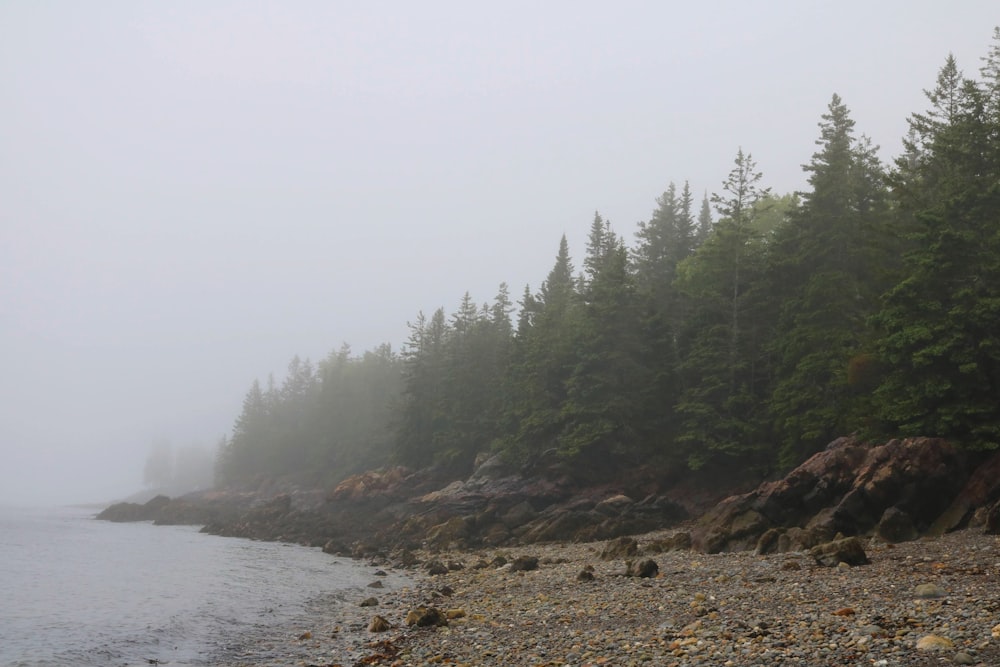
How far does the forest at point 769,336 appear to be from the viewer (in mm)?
24172

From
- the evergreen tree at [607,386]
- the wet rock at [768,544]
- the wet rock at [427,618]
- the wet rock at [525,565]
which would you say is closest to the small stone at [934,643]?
the wet rock at [427,618]

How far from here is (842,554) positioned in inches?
656

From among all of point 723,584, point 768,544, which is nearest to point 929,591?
point 723,584

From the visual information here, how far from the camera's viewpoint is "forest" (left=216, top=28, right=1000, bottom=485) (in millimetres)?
24172

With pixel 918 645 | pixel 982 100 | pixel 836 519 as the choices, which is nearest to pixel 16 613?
pixel 918 645

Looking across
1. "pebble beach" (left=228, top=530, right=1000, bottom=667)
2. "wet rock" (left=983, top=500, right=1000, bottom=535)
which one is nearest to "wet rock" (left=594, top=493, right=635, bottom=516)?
"pebble beach" (left=228, top=530, right=1000, bottom=667)

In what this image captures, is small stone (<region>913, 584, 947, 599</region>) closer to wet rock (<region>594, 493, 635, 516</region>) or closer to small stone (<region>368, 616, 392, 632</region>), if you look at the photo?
small stone (<region>368, 616, 392, 632</region>)

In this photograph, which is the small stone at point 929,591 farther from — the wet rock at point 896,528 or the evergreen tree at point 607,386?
the evergreen tree at point 607,386

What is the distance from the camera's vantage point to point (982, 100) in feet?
92.9

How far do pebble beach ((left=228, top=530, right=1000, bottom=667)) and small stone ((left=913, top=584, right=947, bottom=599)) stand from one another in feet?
0.12

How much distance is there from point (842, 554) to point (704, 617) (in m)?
5.48

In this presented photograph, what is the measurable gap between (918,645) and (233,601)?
23674 mm

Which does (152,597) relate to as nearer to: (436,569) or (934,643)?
(436,569)

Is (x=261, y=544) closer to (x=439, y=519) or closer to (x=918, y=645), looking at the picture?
(x=439, y=519)
